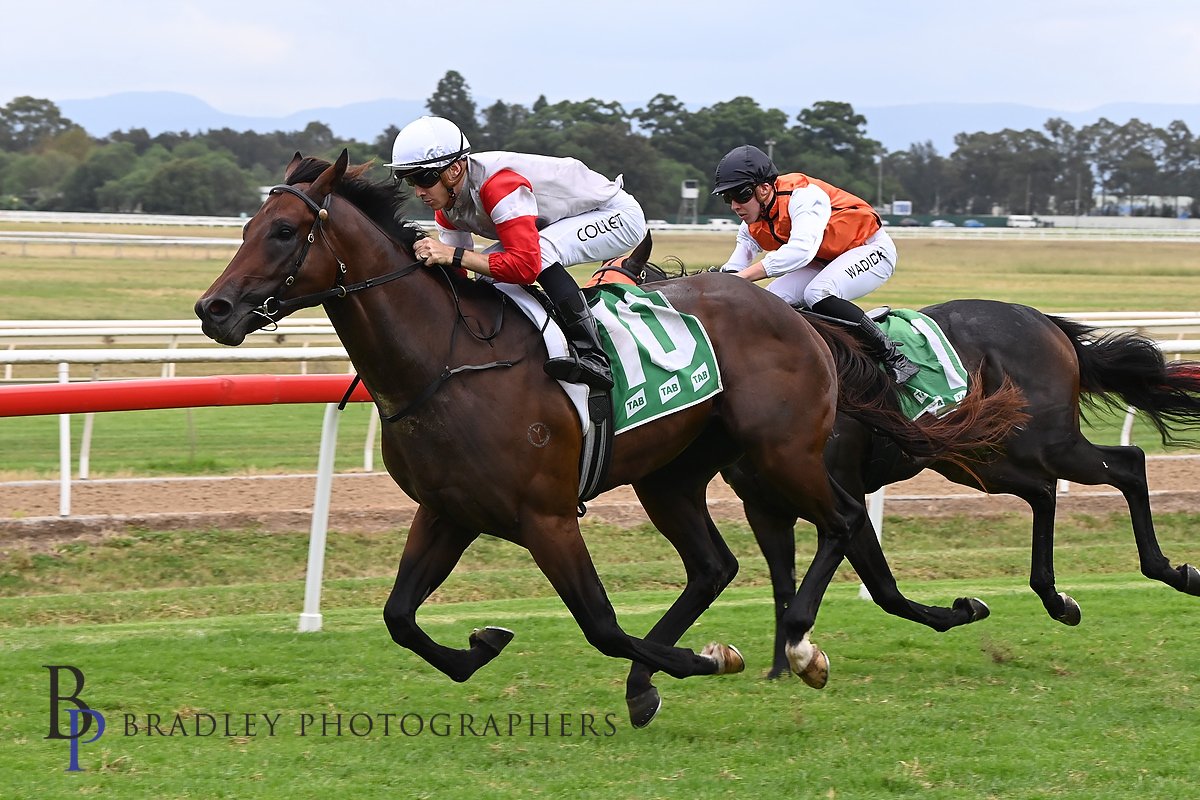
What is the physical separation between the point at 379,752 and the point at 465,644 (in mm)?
1400

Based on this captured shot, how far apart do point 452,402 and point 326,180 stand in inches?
27.6

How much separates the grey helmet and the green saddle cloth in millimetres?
842

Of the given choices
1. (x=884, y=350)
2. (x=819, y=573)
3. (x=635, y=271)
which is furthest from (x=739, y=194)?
(x=819, y=573)

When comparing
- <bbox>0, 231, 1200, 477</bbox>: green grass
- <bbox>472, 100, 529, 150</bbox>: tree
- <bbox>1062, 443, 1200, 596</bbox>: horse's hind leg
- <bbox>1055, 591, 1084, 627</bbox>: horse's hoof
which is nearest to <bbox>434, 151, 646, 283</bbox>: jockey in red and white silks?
<bbox>1055, 591, 1084, 627</bbox>: horse's hoof

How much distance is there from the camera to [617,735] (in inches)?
167

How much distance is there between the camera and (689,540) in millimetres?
4840

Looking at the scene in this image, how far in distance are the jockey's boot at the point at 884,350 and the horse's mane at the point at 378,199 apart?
199cm

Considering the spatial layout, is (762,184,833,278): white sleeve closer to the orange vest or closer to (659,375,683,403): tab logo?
the orange vest

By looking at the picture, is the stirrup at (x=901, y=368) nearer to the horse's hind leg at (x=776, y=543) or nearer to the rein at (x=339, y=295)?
the horse's hind leg at (x=776, y=543)

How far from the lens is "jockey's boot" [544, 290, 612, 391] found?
4.15m

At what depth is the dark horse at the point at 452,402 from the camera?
12.6 feet

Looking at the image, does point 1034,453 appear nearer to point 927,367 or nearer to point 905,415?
point 927,367

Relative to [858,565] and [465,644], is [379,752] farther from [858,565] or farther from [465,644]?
[858,565]

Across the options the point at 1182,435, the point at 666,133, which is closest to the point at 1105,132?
the point at 666,133
